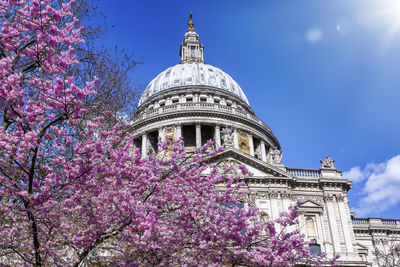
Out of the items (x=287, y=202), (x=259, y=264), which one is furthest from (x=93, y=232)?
(x=287, y=202)

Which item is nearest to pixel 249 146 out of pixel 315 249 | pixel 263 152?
pixel 263 152

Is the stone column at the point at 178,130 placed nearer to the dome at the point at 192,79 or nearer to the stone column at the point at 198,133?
the stone column at the point at 198,133

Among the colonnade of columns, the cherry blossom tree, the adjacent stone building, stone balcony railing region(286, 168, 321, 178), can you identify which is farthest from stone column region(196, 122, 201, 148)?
the cherry blossom tree

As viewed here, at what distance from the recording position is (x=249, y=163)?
36000 mm

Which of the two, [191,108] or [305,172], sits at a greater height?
[191,108]

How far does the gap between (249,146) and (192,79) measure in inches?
666

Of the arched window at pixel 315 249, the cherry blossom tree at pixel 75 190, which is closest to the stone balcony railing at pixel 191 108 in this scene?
the arched window at pixel 315 249

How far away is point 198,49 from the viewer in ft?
244

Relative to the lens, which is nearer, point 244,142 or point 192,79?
point 244,142

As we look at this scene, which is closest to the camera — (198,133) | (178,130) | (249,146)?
(198,133)

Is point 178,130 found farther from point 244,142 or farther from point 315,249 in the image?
point 315,249

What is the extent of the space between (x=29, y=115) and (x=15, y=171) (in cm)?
164

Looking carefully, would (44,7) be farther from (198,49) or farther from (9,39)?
(198,49)

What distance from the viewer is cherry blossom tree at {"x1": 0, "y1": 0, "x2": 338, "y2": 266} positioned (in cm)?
1036
